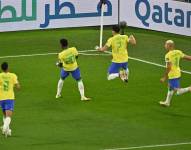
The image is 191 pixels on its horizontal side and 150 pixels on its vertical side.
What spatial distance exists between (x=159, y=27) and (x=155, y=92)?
10.4 metres

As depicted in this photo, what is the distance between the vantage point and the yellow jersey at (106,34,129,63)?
101 feet

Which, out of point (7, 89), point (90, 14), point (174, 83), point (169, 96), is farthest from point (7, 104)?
point (90, 14)

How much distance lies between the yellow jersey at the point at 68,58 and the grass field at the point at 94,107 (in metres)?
1.26

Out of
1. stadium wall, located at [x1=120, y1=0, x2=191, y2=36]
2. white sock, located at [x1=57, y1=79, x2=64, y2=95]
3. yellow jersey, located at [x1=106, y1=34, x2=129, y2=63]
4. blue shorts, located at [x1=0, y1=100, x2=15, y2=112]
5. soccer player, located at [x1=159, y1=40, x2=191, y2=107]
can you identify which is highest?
stadium wall, located at [x1=120, y1=0, x2=191, y2=36]

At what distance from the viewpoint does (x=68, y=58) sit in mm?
29672

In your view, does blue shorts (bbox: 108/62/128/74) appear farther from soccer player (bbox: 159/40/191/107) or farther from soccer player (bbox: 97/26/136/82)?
soccer player (bbox: 159/40/191/107)

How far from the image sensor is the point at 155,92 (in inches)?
1252

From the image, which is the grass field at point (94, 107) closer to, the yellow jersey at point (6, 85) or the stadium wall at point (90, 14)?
the stadium wall at point (90, 14)

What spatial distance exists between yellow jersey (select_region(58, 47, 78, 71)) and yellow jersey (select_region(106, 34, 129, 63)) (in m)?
1.57

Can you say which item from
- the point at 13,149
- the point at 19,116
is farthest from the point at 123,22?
the point at 13,149


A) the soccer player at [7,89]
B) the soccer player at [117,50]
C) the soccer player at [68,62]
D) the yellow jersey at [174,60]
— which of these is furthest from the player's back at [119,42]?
the soccer player at [7,89]

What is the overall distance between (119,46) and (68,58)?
2.15m

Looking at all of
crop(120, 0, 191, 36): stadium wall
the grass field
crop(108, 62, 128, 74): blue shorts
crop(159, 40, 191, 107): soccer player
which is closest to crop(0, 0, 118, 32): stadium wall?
crop(120, 0, 191, 36): stadium wall

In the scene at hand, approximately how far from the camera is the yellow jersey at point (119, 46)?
101 ft
